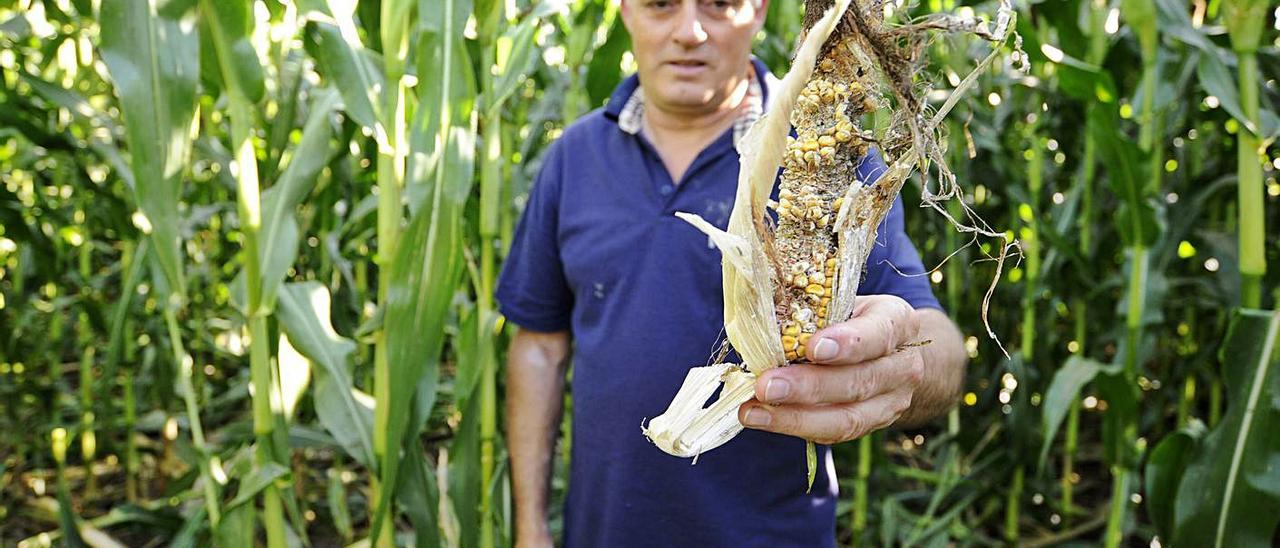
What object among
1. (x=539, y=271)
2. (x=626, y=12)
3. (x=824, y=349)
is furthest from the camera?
(x=539, y=271)

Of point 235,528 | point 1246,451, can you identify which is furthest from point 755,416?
point 1246,451

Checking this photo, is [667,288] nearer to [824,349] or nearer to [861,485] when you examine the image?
[824,349]

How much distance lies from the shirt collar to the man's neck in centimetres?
2

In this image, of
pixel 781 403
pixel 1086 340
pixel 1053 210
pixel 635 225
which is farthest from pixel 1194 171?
pixel 781 403

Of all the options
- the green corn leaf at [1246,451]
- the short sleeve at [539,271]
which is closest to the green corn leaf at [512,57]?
the short sleeve at [539,271]

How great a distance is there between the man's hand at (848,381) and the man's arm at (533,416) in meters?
0.86

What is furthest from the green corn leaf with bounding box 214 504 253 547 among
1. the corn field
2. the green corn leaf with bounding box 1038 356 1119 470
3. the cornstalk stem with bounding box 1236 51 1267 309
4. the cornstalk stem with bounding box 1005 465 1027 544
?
the cornstalk stem with bounding box 1005 465 1027 544

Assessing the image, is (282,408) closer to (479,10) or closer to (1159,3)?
(479,10)

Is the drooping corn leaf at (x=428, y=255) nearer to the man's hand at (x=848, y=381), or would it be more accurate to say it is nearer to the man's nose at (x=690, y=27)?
the man's nose at (x=690, y=27)

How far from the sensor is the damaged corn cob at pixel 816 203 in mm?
781

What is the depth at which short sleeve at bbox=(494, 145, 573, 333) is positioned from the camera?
1.66m

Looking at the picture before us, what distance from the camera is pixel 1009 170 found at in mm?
2662

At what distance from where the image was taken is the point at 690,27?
137cm

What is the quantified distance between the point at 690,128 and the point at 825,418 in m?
0.74
